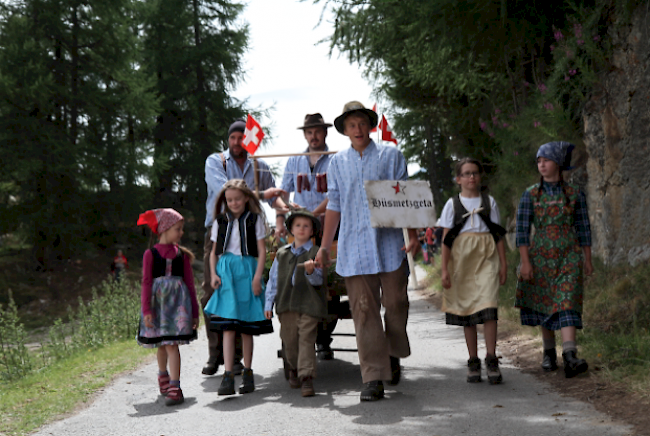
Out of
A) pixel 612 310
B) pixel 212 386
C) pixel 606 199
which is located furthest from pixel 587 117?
pixel 212 386

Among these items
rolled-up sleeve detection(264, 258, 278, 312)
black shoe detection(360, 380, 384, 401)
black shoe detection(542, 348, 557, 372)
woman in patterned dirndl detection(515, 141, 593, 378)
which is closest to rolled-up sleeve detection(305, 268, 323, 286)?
rolled-up sleeve detection(264, 258, 278, 312)

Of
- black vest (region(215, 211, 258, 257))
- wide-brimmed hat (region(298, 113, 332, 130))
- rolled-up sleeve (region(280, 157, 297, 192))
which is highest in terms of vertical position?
wide-brimmed hat (region(298, 113, 332, 130))

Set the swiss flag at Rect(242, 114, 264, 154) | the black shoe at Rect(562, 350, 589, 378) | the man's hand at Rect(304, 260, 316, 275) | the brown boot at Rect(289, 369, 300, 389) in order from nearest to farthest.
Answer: the black shoe at Rect(562, 350, 589, 378) < the man's hand at Rect(304, 260, 316, 275) < the brown boot at Rect(289, 369, 300, 389) < the swiss flag at Rect(242, 114, 264, 154)

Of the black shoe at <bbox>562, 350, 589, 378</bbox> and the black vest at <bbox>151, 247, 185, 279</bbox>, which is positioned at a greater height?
the black vest at <bbox>151, 247, 185, 279</bbox>

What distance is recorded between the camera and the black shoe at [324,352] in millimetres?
8367

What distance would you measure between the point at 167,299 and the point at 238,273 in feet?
2.23

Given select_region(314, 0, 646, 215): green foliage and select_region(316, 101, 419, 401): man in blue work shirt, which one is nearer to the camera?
select_region(316, 101, 419, 401): man in blue work shirt

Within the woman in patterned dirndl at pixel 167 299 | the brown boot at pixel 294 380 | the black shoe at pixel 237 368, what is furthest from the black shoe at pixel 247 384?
the black shoe at pixel 237 368

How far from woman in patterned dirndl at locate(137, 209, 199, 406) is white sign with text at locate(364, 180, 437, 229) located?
187cm

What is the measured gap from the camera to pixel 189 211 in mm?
36156

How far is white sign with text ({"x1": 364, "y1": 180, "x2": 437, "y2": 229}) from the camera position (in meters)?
6.16

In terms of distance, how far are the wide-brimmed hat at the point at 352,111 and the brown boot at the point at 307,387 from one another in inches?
86.3

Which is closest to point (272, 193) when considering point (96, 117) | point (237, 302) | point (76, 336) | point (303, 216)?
point (303, 216)

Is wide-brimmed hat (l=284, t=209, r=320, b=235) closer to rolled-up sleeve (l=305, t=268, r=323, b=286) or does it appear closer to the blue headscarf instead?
rolled-up sleeve (l=305, t=268, r=323, b=286)
